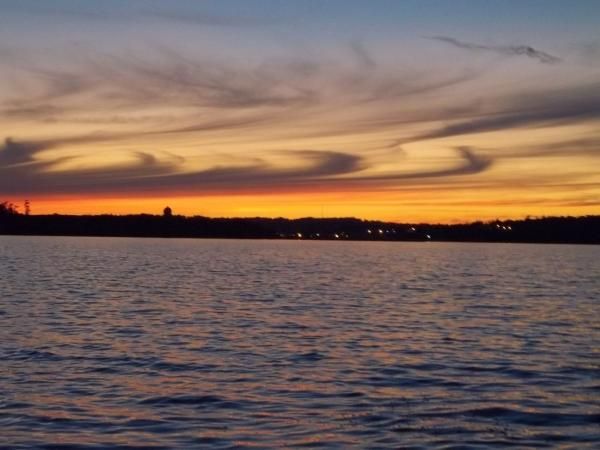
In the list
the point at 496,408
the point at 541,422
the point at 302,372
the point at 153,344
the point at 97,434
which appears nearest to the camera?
the point at 97,434

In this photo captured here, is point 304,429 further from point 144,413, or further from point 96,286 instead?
point 96,286

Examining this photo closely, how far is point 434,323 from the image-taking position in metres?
36.3

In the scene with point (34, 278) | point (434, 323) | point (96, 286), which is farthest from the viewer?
point (34, 278)

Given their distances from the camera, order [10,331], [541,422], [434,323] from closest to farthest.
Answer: [541,422] < [10,331] < [434,323]

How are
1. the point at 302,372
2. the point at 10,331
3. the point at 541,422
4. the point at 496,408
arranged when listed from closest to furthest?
the point at 541,422 → the point at 496,408 → the point at 302,372 → the point at 10,331

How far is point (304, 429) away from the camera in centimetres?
1739

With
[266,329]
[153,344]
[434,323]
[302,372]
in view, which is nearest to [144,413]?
[302,372]

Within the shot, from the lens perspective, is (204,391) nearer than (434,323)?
Yes

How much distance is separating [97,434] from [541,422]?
944cm

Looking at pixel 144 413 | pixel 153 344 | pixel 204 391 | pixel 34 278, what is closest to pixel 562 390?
pixel 204 391

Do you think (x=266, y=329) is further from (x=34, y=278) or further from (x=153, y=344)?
(x=34, y=278)

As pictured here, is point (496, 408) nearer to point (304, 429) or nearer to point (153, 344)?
point (304, 429)

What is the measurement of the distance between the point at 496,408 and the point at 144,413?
8066 millimetres

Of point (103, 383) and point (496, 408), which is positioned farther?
point (103, 383)
